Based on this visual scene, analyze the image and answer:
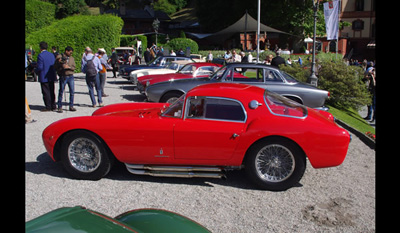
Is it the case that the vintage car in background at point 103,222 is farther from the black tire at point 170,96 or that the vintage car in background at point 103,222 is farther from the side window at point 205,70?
the side window at point 205,70

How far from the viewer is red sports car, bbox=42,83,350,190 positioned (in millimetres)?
5395

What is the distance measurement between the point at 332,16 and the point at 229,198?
13.3 metres

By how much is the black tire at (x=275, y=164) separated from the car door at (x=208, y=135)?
34cm

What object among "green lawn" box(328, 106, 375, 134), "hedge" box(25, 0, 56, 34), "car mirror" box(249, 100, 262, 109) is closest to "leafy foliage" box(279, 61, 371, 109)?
"green lawn" box(328, 106, 375, 134)

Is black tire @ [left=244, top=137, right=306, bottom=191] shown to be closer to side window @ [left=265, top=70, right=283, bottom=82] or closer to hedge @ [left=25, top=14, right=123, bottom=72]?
side window @ [left=265, top=70, right=283, bottom=82]

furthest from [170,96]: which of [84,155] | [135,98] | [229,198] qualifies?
[229,198]

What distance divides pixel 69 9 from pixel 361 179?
196 ft

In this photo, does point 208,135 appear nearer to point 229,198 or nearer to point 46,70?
point 229,198

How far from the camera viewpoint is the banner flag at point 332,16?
52.5ft

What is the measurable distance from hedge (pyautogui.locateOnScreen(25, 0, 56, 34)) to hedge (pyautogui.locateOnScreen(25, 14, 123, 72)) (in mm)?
17109

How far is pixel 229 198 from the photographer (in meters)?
5.25
